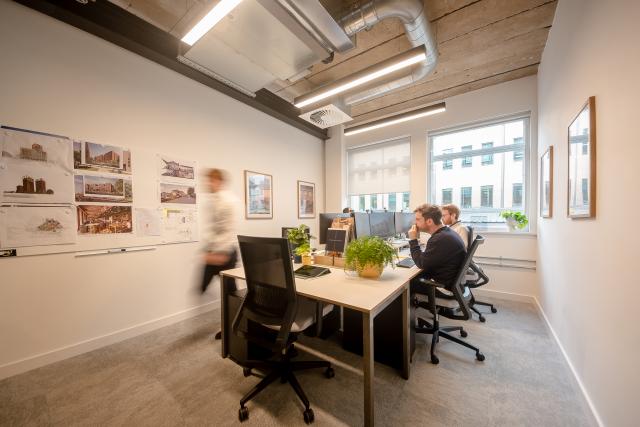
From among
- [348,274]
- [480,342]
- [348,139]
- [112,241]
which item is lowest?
[480,342]

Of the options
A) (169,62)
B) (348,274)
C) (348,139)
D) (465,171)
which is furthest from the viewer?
(348,139)

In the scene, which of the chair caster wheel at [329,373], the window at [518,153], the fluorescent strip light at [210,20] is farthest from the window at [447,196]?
the fluorescent strip light at [210,20]

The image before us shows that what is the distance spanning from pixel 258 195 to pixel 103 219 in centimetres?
192

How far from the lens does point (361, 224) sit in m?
2.57

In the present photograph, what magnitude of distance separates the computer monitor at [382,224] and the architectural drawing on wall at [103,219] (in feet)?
8.82

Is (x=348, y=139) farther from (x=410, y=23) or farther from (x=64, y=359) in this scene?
(x=64, y=359)

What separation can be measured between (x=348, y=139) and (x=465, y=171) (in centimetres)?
244

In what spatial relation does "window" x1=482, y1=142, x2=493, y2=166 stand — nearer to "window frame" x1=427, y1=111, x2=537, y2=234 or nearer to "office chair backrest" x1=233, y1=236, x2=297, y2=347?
"window frame" x1=427, y1=111, x2=537, y2=234

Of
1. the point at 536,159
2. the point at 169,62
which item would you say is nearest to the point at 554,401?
the point at 536,159

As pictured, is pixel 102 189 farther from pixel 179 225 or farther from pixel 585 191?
pixel 585 191

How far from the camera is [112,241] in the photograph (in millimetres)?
2334

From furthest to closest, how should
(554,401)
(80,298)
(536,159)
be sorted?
(536,159)
(80,298)
(554,401)

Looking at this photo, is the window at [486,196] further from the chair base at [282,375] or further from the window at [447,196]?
the chair base at [282,375]

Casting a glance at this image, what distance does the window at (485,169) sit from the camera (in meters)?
3.66
